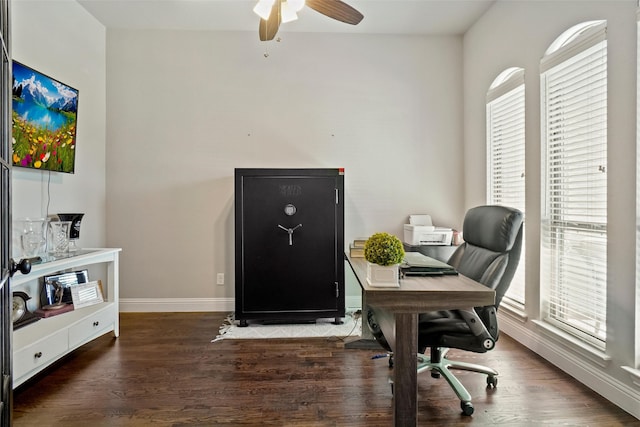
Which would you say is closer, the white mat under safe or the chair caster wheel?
the chair caster wheel

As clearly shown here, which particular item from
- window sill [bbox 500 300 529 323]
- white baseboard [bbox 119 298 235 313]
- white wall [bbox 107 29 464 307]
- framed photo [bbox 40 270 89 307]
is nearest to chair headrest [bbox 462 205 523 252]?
window sill [bbox 500 300 529 323]

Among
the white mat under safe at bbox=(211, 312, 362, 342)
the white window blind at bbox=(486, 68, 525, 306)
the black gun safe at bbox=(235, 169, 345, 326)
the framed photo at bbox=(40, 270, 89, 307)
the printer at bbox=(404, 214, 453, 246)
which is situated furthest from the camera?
the printer at bbox=(404, 214, 453, 246)

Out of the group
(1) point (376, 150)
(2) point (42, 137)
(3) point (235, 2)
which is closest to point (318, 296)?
(1) point (376, 150)

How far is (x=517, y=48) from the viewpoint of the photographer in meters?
2.72

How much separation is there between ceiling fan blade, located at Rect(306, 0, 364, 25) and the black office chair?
140 centimetres

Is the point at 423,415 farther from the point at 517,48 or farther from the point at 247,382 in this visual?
the point at 517,48

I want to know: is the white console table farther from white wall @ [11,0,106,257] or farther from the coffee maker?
white wall @ [11,0,106,257]

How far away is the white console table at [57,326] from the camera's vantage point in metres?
1.96

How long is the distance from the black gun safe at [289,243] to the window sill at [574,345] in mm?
1534

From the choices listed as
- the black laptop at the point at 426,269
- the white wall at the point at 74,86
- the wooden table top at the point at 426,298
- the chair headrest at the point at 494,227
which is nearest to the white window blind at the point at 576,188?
the chair headrest at the point at 494,227

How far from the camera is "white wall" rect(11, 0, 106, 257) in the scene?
246 centimetres

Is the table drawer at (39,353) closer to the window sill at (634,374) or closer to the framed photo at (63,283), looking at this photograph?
the framed photo at (63,283)

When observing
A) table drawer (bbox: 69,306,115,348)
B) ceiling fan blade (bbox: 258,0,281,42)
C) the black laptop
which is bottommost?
table drawer (bbox: 69,306,115,348)

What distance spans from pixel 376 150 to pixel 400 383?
99.5 inches
